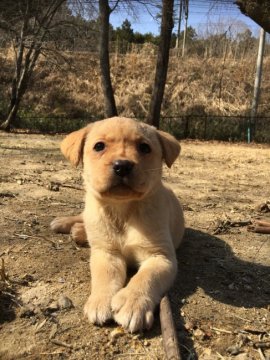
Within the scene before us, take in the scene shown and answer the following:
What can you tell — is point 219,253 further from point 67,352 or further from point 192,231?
point 67,352

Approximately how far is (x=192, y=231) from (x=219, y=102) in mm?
19011

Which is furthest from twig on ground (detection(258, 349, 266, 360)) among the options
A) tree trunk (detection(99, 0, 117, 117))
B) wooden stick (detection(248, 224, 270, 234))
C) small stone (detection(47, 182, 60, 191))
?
tree trunk (detection(99, 0, 117, 117))

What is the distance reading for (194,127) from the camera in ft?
53.5

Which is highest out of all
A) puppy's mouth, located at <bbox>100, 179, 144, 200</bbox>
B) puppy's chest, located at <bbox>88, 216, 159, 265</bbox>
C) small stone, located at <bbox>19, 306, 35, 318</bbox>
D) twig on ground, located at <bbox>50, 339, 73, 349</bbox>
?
puppy's mouth, located at <bbox>100, 179, 144, 200</bbox>

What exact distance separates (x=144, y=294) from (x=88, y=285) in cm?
56

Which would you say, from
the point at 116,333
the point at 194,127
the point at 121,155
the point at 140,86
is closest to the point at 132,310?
the point at 116,333

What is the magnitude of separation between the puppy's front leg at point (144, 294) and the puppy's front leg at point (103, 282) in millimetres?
69

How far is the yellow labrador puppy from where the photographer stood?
247cm

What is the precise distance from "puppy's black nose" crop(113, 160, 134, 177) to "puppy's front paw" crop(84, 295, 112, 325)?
69 centimetres

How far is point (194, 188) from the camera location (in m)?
6.54

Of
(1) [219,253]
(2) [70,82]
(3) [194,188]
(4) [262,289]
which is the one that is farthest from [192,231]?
(2) [70,82]

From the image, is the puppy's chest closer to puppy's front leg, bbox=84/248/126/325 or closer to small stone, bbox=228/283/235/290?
puppy's front leg, bbox=84/248/126/325

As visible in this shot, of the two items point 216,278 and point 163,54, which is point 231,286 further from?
point 163,54

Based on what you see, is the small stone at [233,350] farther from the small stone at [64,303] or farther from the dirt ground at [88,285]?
the small stone at [64,303]
